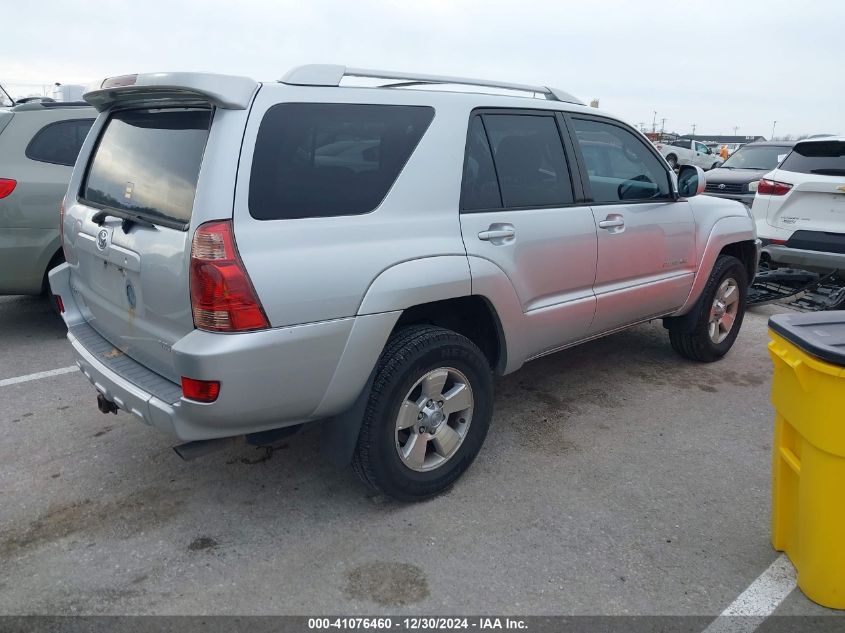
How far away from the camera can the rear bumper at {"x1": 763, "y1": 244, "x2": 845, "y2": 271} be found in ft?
20.3

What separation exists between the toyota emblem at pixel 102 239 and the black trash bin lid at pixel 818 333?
110 inches

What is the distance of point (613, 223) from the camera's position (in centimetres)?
393

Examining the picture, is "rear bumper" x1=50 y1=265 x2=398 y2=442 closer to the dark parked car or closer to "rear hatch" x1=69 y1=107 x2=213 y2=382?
"rear hatch" x1=69 y1=107 x2=213 y2=382

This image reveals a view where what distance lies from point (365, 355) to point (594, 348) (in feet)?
10.5

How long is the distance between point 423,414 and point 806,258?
5053mm

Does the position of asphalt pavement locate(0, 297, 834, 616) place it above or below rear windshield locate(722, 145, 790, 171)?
below

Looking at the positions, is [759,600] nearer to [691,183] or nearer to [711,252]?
[711,252]

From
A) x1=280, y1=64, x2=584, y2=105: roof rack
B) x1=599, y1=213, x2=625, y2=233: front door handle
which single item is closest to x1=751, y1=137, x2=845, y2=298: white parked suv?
x1=599, y1=213, x2=625, y2=233: front door handle

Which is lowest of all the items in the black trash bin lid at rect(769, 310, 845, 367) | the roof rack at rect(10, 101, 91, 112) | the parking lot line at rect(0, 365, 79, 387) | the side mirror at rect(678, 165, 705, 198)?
the parking lot line at rect(0, 365, 79, 387)

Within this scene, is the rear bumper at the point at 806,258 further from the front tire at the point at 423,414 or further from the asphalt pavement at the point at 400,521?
the front tire at the point at 423,414

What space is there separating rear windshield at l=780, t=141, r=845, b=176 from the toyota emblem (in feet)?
20.7

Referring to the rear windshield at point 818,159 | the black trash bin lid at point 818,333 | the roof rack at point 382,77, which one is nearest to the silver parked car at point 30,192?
the roof rack at point 382,77

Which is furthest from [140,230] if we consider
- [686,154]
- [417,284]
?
[686,154]

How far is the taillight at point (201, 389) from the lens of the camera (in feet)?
7.99
